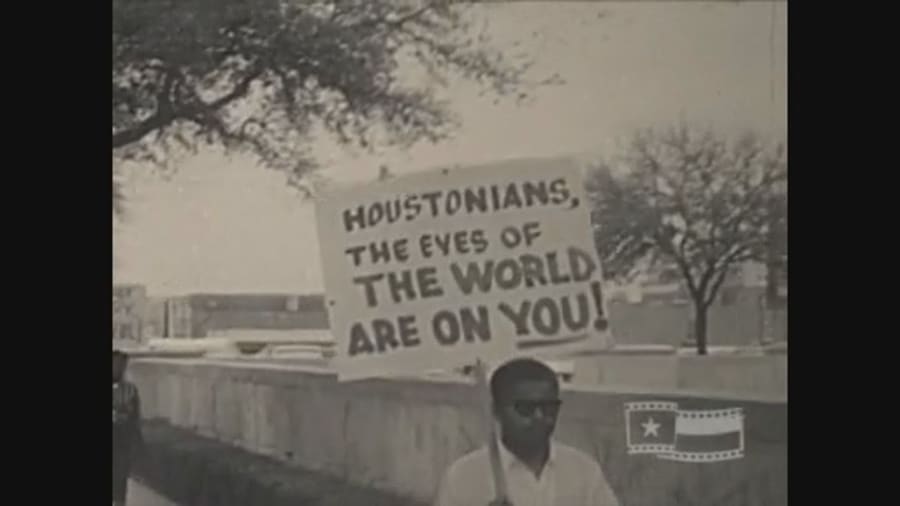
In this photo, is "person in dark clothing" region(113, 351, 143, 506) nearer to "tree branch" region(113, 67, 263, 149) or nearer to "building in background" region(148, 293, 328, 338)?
"building in background" region(148, 293, 328, 338)

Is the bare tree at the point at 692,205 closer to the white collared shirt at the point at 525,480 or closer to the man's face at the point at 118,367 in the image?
the white collared shirt at the point at 525,480

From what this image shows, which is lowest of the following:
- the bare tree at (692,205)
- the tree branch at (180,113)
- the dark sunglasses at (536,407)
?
the dark sunglasses at (536,407)

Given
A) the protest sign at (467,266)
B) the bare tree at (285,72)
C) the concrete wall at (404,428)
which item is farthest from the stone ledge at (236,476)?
the bare tree at (285,72)

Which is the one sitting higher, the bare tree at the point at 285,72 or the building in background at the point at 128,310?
the bare tree at the point at 285,72

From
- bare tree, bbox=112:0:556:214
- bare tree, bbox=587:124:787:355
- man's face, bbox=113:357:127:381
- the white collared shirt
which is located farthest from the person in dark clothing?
bare tree, bbox=587:124:787:355

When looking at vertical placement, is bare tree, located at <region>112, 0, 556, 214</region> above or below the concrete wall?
above
